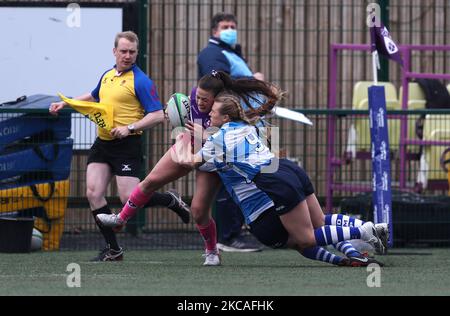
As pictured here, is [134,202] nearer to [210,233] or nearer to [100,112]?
[210,233]

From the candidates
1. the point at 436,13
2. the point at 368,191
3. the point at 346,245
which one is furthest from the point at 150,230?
the point at 436,13

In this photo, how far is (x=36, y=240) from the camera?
1217 centimetres

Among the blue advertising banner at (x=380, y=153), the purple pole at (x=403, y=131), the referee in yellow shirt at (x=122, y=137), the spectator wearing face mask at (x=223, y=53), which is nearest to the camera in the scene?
the referee in yellow shirt at (x=122, y=137)

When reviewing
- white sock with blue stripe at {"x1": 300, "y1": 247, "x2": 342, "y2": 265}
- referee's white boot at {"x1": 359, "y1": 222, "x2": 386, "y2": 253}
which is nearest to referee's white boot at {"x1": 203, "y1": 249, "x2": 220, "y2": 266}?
white sock with blue stripe at {"x1": 300, "y1": 247, "x2": 342, "y2": 265}

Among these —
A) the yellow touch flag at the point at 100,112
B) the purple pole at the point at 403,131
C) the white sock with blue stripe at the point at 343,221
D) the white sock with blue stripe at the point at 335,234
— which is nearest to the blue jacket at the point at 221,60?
the yellow touch flag at the point at 100,112

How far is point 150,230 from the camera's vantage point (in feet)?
42.5

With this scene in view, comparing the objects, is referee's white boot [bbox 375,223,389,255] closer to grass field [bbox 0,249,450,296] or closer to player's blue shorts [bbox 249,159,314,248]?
grass field [bbox 0,249,450,296]

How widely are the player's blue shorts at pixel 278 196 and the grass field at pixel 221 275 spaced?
0.28m

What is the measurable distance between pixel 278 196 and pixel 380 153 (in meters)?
2.20

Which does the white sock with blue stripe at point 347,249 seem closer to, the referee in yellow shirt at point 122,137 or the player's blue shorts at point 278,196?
the player's blue shorts at point 278,196

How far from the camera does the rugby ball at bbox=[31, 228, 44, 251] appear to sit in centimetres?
1212

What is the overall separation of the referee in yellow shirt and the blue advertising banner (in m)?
1.98

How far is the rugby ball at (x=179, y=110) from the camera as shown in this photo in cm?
1015

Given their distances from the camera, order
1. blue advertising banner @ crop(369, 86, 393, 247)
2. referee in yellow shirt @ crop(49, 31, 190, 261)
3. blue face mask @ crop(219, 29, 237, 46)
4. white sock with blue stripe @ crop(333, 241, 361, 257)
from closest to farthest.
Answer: white sock with blue stripe @ crop(333, 241, 361, 257), referee in yellow shirt @ crop(49, 31, 190, 261), blue advertising banner @ crop(369, 86, 393, 247), blue face mask @ crop(219, 29, 237, 46)
